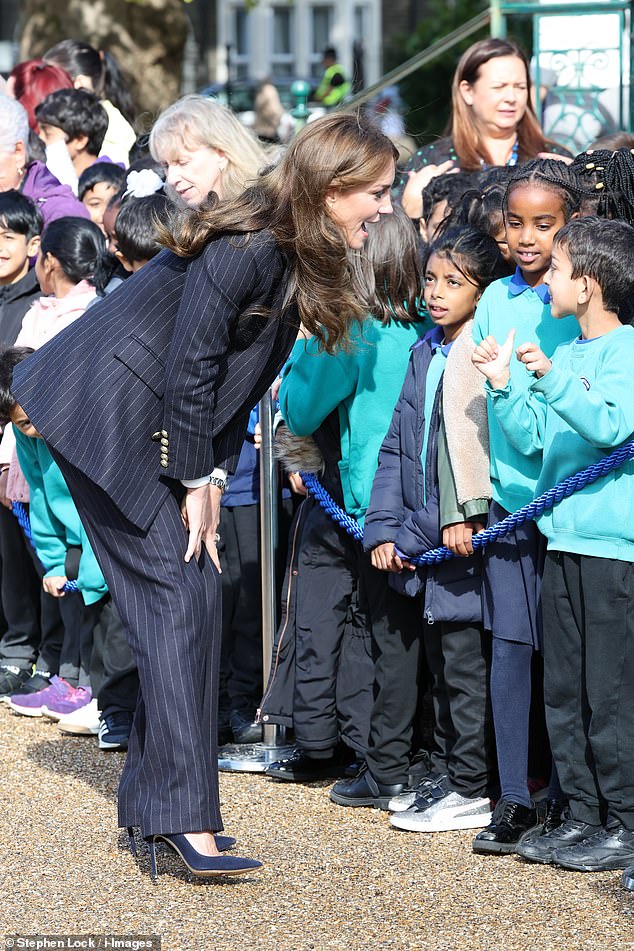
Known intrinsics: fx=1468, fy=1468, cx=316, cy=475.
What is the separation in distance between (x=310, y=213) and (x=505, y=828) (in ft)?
6.09

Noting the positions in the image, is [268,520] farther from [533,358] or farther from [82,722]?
[533,358]

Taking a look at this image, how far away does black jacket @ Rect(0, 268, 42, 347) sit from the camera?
6.44m

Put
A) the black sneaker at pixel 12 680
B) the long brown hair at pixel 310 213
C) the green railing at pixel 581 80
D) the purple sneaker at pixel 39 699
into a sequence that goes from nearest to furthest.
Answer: the long brown hair at pixel 310 213 < the purple sneaker at pixel 39 699 < the black sneaker at pixel 12 680 < the green railing at pixel 581 80

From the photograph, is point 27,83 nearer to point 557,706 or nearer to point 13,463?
point 13,463

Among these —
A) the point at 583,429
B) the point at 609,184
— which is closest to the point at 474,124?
the point at 609,184

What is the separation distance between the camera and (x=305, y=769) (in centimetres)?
508

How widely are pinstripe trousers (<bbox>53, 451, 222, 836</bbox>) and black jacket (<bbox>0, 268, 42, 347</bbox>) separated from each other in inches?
97.6

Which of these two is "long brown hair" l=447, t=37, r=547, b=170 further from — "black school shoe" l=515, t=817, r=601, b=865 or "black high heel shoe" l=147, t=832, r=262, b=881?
"black high heel shoe" l=147, t=832, r=262, b=881

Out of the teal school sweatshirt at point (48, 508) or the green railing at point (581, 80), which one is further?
the green railing at point (581, 80)

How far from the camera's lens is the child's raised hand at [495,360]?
13.3ft

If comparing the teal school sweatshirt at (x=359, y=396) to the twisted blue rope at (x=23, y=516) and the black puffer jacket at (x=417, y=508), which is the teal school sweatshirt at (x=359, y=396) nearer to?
the black puffer jacket at (x=417, y=508)

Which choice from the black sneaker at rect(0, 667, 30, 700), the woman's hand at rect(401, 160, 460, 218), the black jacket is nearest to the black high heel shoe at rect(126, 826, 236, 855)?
the black sneaker at rect(0, 667, 30, 700)

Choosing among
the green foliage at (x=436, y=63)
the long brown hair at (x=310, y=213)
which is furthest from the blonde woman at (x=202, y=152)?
the green foliage at (x=436, y=63)

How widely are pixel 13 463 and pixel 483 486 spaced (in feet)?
8.15
